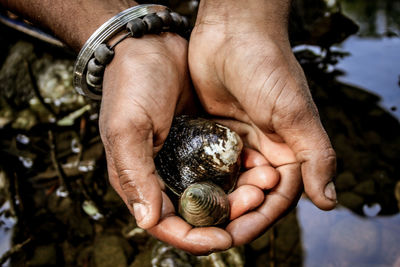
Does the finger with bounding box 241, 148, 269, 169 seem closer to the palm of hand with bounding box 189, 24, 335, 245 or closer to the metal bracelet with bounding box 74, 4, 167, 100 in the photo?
the palm of hand with bounding box 189, 24, 335, 245

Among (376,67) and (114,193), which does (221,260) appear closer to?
(114,193)

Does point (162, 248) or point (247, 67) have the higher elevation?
point (247, 67)

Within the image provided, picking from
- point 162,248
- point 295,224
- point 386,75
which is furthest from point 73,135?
point 386,75

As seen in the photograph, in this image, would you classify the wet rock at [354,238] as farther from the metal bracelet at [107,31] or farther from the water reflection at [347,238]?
the metal bracelet at [107,31]

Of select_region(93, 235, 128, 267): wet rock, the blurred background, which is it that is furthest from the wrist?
select_region(93, 235, 128, 267): wet rock

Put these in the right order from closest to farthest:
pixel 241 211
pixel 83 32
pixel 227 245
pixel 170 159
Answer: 1. pixel 227 245
2. pixel 241 211
3. pixel 170 159
4. pixel 83 32

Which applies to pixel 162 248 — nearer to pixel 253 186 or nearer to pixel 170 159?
pixel 170 159
